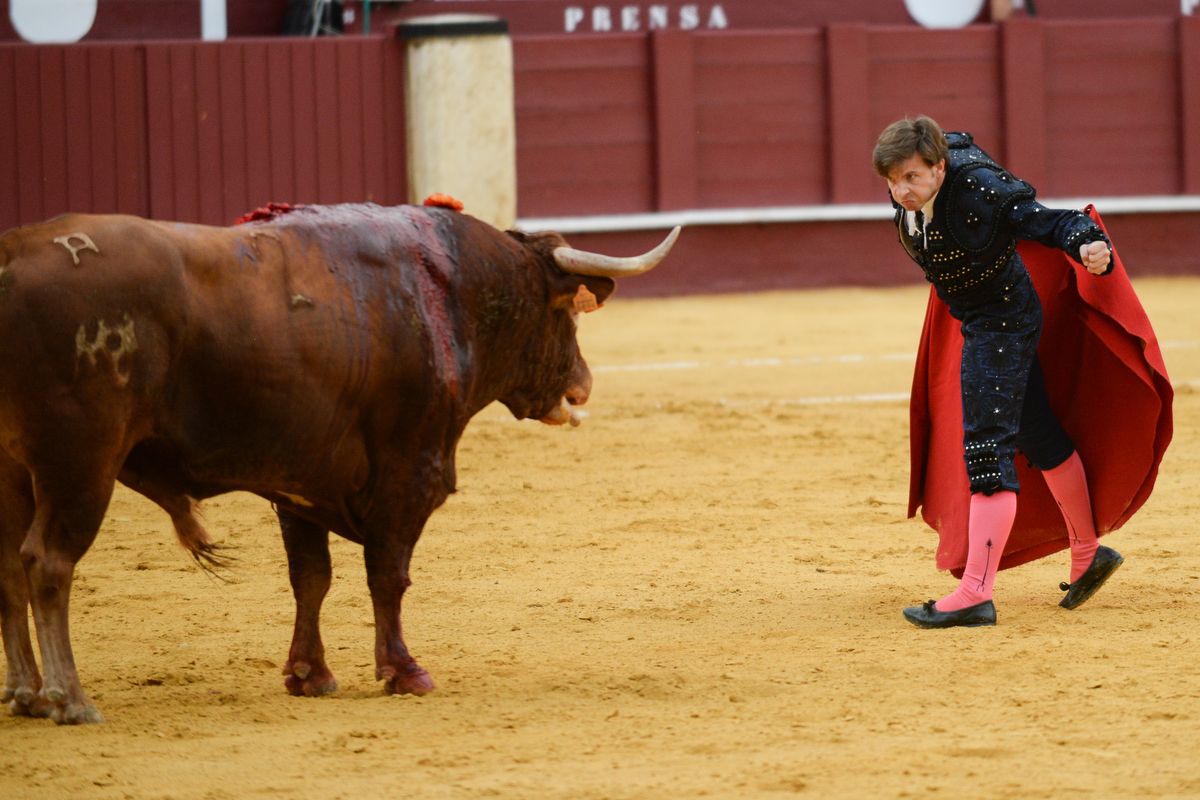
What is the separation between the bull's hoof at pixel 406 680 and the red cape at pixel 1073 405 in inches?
56.6

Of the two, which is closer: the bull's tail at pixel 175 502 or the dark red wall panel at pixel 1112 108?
the bull's tail at pixel 175 502

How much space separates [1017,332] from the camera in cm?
418

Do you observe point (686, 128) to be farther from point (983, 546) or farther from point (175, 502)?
point (175, 502)

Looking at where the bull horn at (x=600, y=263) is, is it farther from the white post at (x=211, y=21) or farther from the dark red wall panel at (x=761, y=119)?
the dark red wall panel at (x=761, y=119)

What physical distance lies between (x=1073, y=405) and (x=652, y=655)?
1314 millimetres

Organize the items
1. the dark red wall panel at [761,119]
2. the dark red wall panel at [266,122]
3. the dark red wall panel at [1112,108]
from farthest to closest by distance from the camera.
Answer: the dark red wall panel at [1112,108] < the dark red wall panel at [761,119] < the dark red wall panel at [266,122]

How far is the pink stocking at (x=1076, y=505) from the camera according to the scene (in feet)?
14.6

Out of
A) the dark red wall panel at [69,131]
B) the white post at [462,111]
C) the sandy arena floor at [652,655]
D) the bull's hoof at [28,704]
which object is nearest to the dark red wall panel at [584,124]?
the white post at [462,111]

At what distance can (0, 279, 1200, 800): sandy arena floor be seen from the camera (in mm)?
3115

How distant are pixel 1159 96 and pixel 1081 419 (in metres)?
10.1

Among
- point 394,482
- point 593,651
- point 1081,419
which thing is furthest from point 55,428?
point 1081,419

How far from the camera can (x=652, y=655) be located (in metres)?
4.06

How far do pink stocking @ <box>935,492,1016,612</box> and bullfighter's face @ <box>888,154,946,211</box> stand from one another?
0.72 metres

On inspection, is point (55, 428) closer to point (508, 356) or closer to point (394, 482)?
point (394, 482)
